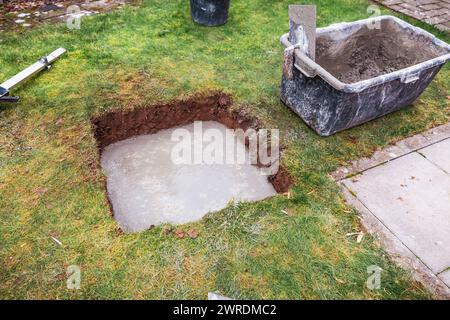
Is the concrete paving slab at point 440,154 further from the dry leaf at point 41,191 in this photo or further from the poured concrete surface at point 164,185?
the dry leaf at point 41,191

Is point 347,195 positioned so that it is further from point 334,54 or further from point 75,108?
point 75,108

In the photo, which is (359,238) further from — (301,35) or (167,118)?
(167,118)

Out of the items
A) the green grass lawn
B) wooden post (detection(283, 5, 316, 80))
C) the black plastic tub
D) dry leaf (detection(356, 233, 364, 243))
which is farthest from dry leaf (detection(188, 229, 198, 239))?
wooden post (detection(283, 5, 316, 80))

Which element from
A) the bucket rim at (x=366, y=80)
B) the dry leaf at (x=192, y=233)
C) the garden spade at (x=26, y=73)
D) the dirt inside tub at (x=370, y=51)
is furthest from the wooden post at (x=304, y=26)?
the garden spade at (x=26, y=73)

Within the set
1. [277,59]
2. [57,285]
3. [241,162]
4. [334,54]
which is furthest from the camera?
[277,59]

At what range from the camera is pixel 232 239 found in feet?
9.87

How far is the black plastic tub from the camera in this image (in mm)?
3664

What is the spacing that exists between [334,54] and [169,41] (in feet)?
8.46

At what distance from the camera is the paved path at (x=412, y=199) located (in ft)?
9.79

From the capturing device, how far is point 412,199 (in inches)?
137

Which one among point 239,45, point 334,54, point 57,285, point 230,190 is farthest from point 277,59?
point 57,285

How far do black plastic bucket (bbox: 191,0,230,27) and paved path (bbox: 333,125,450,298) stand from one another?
11.8 feet

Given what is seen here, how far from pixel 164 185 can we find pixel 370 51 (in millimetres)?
3317

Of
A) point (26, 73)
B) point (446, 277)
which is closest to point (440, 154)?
point (446, 277)
